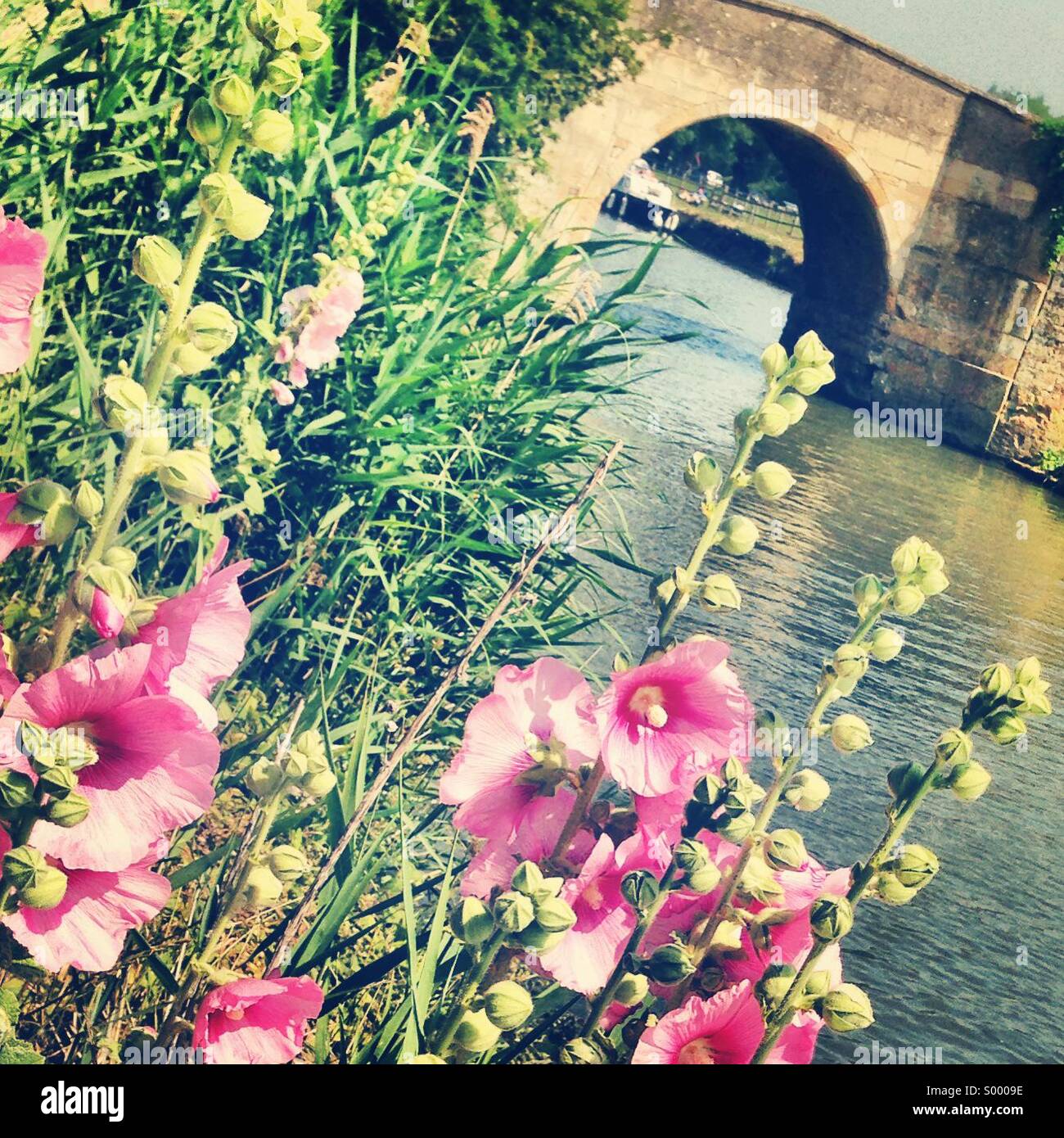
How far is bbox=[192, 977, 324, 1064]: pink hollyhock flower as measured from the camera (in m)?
0.89

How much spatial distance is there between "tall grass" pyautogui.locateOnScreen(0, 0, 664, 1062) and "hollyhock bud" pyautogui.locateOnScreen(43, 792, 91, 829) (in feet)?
2.39

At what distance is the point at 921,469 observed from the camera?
1212cm

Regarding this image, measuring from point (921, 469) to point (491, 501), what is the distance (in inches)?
417

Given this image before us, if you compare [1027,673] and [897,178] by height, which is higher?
[897,178]

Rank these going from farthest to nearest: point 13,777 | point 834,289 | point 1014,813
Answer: point 834,289 → point 1014,813 → point 13,777

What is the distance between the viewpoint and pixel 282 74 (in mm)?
854

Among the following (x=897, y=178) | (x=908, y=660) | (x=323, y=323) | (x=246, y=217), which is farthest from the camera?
(x=897, y=178)

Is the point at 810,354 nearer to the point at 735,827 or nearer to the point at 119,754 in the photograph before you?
the point at 735,827

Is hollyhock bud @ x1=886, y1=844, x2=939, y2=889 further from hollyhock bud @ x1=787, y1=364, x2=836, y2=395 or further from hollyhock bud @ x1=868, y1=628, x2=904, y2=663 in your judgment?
hollyhock bud @ x1=787, y1=364, x2=836, y2=395

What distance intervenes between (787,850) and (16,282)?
74 centimetres

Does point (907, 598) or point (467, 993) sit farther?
point (907, 598)

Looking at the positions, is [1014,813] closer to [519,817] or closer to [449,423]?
[449,423]

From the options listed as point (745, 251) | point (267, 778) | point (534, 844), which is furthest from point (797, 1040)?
point (745, 251)

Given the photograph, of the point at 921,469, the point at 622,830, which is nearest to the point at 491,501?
the point at 622,830
